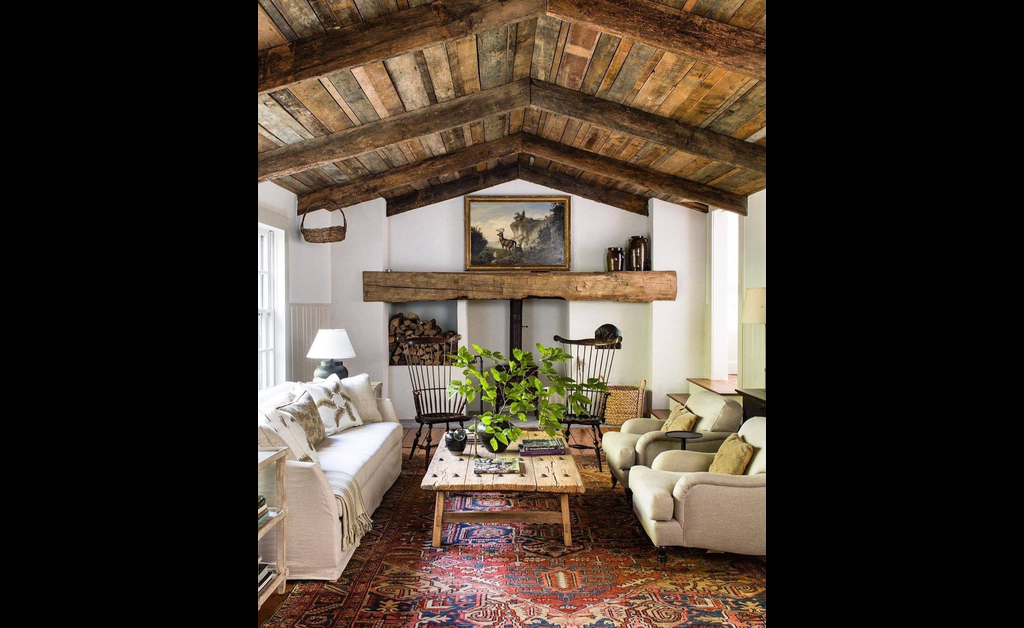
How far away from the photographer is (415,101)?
4211mm

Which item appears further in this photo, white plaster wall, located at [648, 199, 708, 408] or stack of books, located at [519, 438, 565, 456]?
white plaster wall, located at [648, 199, 708, 408]

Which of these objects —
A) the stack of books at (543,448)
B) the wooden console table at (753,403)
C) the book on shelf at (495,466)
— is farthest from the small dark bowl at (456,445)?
the wooden console table at (753,403)

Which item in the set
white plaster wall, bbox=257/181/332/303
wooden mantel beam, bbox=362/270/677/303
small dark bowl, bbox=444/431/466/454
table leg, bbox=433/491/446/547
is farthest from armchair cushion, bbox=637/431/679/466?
white plaster wall, bbox=257/181/332/303

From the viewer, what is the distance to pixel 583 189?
22.9ft

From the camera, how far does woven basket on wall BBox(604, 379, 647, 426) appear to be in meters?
6.70

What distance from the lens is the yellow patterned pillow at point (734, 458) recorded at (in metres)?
3.39

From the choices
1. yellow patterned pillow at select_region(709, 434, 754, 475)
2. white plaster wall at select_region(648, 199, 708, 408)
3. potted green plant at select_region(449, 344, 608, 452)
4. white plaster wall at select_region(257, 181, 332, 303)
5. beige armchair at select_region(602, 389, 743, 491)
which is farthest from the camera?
white plaster wall at select_region(648, 199, 708, 408)

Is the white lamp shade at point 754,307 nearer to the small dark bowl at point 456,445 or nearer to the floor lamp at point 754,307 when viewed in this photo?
the floor lamp at point 754,307

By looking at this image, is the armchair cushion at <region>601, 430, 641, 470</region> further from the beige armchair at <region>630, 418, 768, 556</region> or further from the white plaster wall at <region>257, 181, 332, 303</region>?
the white plaster wall at <region>257, 181, 332, 303</region>

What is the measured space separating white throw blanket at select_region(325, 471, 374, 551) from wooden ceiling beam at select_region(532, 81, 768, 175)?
8.65 feet

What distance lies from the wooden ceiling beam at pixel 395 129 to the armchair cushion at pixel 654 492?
2.47m
